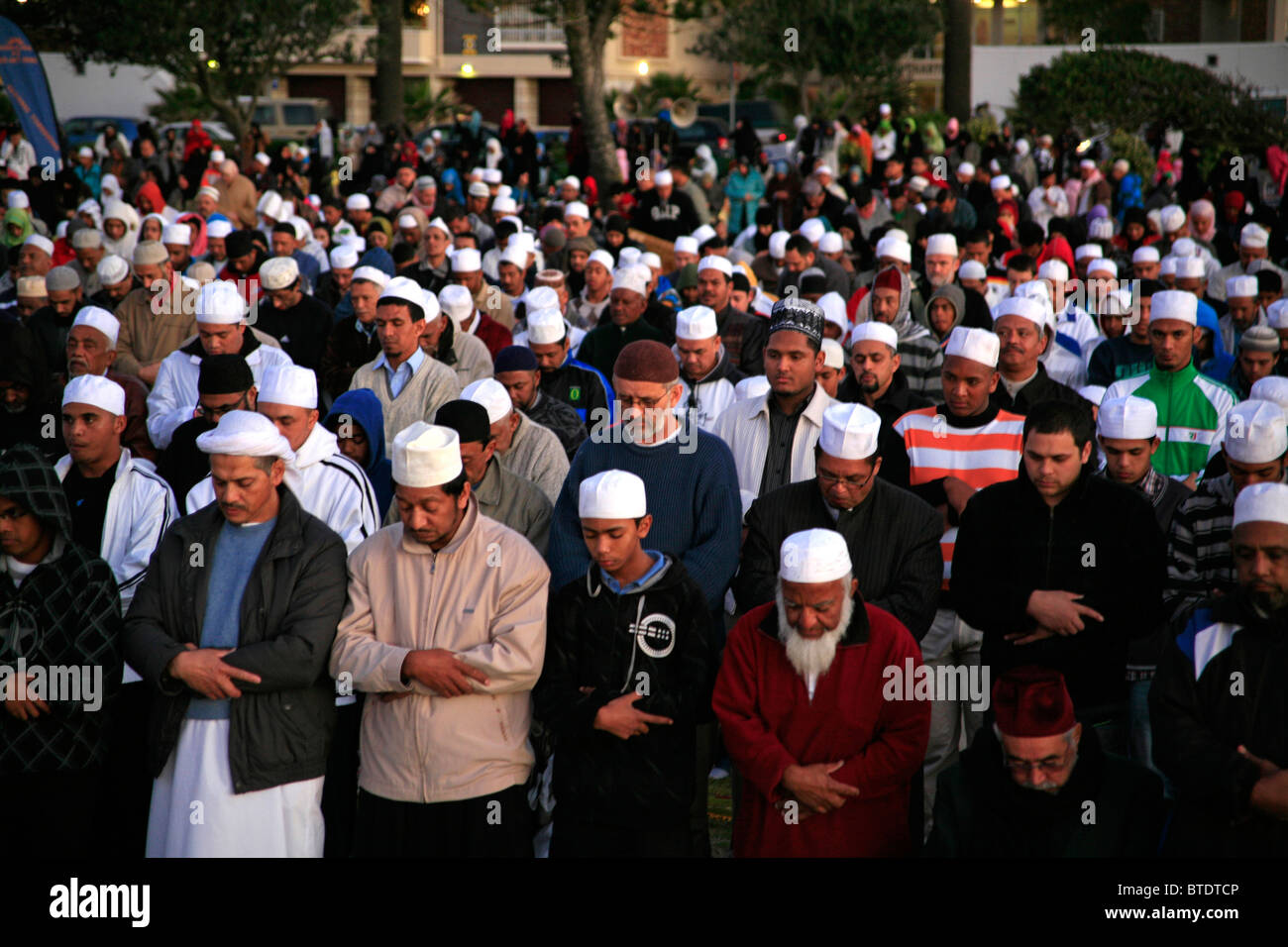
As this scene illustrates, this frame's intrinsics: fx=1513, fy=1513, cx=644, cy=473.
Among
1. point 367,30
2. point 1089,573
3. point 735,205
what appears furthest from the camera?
point 367,30

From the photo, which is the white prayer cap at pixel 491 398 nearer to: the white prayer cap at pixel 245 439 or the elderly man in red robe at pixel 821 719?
the white prayer cap at pixel 245 439

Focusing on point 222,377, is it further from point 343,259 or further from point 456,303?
point 343,259

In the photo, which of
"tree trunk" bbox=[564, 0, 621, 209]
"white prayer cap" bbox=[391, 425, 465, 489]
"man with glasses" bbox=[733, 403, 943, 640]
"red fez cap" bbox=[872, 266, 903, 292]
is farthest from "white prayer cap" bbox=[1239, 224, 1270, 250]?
"tree trunk" bbox=[564, 0, 621, 209]

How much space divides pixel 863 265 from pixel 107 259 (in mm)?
7641

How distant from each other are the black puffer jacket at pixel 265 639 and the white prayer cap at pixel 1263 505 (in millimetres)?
2758

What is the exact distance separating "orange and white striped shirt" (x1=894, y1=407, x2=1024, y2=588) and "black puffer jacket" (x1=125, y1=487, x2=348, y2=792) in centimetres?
250

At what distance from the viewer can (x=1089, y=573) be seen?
5090 millimetres

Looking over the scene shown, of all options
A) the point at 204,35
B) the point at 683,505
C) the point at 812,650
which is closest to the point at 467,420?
the point at 683,505

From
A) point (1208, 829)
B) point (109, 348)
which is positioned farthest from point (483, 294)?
point (1208, 829)

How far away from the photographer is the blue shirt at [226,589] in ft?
15.7

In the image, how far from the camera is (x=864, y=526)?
5.31 meters

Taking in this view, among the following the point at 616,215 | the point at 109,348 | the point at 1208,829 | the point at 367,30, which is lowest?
the point at 1208,829

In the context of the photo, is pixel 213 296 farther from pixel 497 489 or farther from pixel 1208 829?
pixel 1208 829

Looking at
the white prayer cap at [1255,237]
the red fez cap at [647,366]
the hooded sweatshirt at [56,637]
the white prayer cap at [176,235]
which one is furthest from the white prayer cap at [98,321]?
the white prayer cap at [1255,237]
